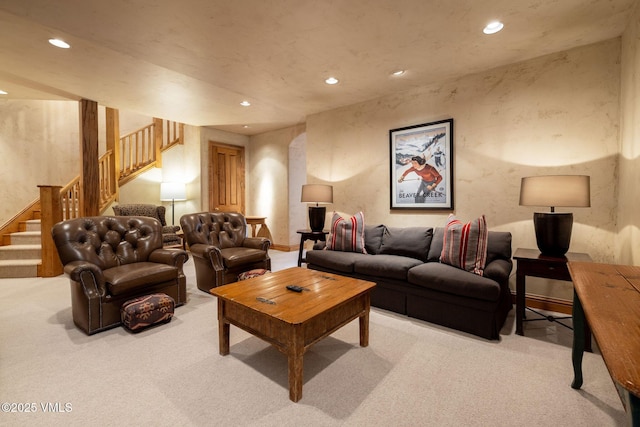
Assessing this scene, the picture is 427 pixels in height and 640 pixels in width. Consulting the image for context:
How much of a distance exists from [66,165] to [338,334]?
6438 mm

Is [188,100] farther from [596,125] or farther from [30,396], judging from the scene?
[596,125]

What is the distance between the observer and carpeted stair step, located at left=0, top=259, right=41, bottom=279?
4020 mm

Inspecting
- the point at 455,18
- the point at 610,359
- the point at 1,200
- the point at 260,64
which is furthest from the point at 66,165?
the point at 610,359

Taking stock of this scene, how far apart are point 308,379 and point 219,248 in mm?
2406

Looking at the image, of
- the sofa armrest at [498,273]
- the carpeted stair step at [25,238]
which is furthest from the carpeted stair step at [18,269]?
the sofa armrest at [498,273]

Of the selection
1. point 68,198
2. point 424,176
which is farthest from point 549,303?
point 68,198

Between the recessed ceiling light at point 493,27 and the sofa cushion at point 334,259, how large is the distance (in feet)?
7.90

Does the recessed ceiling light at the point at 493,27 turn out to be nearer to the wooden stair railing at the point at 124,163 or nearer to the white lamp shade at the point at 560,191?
the white lamp shade at the point at 560,191

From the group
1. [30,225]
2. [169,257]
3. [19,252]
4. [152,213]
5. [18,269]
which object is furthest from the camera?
[152,213]

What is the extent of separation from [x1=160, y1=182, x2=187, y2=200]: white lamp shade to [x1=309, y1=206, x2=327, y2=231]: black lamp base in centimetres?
312

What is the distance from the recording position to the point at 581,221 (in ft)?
9.15

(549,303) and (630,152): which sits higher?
(630,152)

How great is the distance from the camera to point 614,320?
0.95 m

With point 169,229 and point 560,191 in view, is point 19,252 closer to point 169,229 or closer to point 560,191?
point 169,229
